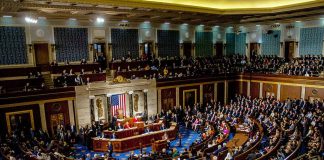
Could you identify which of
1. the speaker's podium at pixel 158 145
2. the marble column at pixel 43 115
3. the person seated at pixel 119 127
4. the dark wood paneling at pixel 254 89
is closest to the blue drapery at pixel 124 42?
the person seated at pixel 119 127

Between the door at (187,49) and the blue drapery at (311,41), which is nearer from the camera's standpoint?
the blue drapery at (311,41)

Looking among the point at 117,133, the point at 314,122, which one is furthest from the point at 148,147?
the point at 314,122

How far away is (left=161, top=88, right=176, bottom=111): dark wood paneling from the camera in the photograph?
23031mm

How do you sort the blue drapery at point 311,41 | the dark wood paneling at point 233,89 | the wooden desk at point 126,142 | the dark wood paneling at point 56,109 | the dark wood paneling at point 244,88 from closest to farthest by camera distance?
1. the wooden desk at point 126,142
2. the dark wood paneling at point 56,109
3. the blue drapery at point 311,41
4. the dark wood paneling at point 244,88
5. the dark wood paneling at point 233,89

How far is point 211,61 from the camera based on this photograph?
2848 cm

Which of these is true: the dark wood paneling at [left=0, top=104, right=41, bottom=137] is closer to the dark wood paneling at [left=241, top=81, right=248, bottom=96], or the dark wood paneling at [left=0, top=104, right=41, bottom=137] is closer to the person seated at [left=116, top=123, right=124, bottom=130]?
the person seated at [left=116, top=123, right=124, bottom=130]

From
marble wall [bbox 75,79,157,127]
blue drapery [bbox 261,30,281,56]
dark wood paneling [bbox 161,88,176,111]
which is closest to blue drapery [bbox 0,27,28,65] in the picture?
marble wall [bbox 75,79,157,127]

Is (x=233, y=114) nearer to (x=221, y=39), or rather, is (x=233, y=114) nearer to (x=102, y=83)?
(x=102, y=83)

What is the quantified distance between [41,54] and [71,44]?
248 cm

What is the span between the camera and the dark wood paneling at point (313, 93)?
2058 cm

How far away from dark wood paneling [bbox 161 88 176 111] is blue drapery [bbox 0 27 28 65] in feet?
37.6

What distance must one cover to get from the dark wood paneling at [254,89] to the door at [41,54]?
18909 mm

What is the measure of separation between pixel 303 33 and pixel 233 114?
1242 cm

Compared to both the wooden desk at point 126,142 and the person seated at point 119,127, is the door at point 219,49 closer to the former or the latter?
the wooden desk at point 126,142
